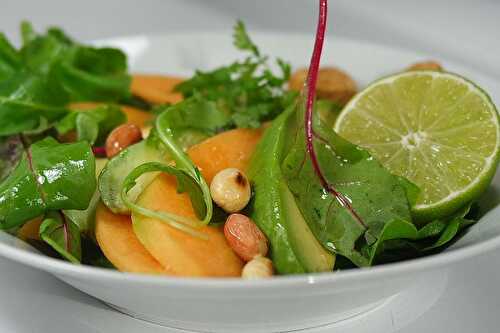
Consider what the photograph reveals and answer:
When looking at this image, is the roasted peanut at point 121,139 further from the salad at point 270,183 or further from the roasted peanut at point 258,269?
the roasted peanut at point 258,269

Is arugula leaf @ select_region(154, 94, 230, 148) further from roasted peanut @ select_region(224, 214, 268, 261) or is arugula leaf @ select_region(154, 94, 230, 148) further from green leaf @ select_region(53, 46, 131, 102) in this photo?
green leaf @ select_region(53, 46, 131, 102)

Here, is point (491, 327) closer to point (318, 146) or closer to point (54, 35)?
point (318, 146)

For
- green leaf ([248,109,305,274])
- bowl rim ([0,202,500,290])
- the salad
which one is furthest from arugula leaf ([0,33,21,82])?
bowl rim ([0,202,500,290])

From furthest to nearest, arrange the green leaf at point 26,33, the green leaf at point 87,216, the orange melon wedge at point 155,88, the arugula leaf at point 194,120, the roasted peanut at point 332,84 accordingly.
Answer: the green leaf at point 26,33 → the orange melon wedge at point 155,88 → the roasted peanut at point 332,84 → the arugula leaf at point 194,120 → the green leaf at point 87,216

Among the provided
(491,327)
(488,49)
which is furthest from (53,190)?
(488,49)

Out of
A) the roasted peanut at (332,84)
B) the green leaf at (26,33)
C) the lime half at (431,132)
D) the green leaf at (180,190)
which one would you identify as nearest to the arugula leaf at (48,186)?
the green leaf at (180,190)
